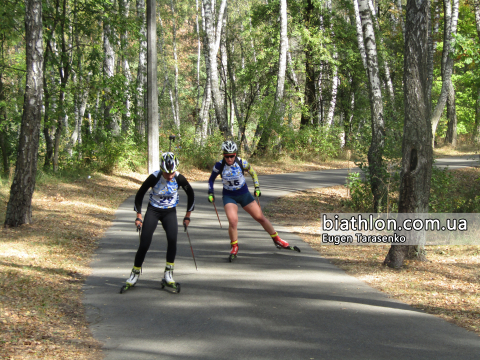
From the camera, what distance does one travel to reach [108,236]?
36.2 ft

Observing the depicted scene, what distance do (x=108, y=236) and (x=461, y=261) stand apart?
743 centimetres

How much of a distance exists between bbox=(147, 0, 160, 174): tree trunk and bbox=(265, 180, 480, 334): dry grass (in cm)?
672

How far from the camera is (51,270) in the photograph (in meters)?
8.04

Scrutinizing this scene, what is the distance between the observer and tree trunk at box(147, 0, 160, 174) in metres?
18.1

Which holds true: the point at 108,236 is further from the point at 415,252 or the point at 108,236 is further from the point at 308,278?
the point at 415,252

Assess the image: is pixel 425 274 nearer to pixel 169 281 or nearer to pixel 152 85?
pixel 169 281

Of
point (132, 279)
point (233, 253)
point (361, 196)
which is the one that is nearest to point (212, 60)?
point (361, 196)

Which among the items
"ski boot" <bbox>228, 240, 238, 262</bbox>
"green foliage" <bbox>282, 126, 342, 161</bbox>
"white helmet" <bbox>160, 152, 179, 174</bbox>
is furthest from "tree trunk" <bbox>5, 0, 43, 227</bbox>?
"green foliage" <bbox>282, 126, 342, 161</bbox>

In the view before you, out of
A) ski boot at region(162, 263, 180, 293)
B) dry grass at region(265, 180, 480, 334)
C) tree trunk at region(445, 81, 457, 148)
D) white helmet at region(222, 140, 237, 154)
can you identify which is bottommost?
dry grass at region(265, 180, 480, 334)

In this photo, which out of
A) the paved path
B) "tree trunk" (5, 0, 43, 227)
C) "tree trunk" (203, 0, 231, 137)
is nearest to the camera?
the paved path

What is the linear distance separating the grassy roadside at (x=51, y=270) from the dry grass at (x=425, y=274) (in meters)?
4.42

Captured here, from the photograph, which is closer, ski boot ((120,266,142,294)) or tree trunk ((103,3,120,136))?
ski boot ((120,266,142,294))

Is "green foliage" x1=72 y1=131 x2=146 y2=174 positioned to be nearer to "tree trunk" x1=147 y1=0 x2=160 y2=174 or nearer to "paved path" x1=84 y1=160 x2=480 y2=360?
"tree trunk" x1=147 y1=0 x2=160 y2=174

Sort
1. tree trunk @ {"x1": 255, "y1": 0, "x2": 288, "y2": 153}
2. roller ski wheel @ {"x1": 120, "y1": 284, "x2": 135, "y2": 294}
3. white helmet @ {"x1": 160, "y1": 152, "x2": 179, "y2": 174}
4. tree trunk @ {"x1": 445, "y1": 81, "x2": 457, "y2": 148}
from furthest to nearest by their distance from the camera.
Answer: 1. tree trunk @ {"x1": 445, "y1": 81, "x2": 457, "y2": 148}
2. tree trunk @ {"x1": 255, "y1": 0, "x2": 288, "y2": 153}
3. roller ski wheel @ {"x1": 120, "y1": 284, "x2": 135, "y2": 294}
4. white helmet @ {"x1": 160, "y1": 152, "x2": 179, "y2": 174}
